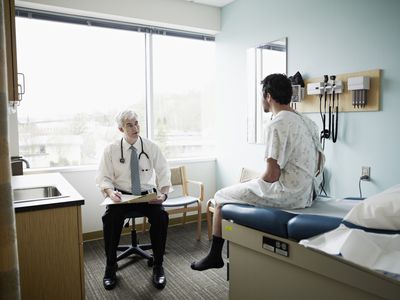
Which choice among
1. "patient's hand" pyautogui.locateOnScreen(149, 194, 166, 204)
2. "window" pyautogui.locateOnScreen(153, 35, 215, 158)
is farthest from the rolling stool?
"window" pyautogui.locateOnScreen(153, 35, 215, 158)

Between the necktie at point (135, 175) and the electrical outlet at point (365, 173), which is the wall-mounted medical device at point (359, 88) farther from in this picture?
the necktie at point (135, 175)

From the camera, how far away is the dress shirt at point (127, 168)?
9.26 ft

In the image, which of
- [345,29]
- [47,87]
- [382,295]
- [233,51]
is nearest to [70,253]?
[382,295]

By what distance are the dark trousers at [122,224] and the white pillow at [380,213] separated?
62.3 inches

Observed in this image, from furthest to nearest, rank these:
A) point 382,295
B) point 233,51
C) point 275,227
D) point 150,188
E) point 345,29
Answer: point 233,51
point 150,188
point 345,29
point 275,227
point 382,295

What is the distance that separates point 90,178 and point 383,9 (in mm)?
2984

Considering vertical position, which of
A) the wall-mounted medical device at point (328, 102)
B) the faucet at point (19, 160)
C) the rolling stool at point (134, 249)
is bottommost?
the rolling stool at point (134, 249)

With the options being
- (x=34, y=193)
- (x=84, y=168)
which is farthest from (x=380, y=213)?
(x=84, y=168)

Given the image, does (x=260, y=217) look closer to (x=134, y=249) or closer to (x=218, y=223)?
(x=218, y=223)

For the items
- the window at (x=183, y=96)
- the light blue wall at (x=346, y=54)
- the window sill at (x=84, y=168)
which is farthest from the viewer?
the window at (x=183, y=96)

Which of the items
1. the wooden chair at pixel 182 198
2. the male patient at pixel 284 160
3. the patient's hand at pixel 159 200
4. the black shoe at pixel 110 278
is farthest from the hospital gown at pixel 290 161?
the wooden chair at pixel 182 198

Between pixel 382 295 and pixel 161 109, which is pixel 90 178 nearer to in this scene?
pixel 161 109

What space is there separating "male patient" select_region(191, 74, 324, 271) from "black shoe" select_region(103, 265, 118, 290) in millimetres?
1051

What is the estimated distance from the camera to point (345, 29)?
8.76 feet
